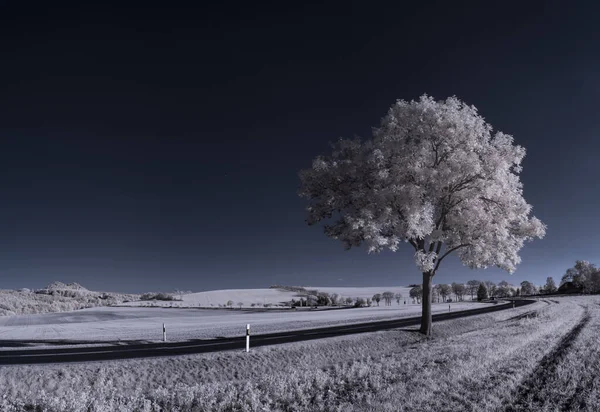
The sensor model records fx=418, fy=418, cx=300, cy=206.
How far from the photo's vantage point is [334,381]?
11.3 m

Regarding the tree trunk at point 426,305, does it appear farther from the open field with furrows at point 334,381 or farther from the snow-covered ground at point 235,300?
the snow-covered ground at point 235,300

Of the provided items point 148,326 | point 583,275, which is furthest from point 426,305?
point 583,275

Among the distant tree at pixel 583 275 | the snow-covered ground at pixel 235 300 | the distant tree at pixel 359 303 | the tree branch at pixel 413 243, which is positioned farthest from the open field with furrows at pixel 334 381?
the distant tree at pixel 583 275

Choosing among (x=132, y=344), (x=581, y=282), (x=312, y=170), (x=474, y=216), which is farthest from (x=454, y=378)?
(x=581, y=282)

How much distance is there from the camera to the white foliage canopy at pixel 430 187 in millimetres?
22281

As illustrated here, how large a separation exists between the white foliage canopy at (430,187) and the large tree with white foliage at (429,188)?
53 millimetres

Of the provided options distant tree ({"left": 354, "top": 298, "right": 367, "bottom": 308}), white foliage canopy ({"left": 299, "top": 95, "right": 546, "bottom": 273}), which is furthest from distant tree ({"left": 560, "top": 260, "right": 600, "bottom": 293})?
white foliage canopy ({"left": 299, "top": 95, "right": 546, "bottom": 273})

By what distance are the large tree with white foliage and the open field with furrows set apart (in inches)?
239

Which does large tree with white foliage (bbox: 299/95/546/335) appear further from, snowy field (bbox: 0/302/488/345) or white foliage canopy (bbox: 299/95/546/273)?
snowy field (bbox: 0/302/488/345)

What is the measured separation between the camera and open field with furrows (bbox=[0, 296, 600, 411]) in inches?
364

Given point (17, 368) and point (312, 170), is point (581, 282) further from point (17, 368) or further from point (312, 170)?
point (17, 368)

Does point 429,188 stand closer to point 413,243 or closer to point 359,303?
point 413,243

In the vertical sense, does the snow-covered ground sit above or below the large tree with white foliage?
below

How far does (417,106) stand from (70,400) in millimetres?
20662
